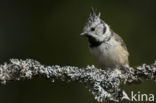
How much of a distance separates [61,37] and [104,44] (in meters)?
0.85

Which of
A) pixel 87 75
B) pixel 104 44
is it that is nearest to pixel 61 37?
pixel 104 44

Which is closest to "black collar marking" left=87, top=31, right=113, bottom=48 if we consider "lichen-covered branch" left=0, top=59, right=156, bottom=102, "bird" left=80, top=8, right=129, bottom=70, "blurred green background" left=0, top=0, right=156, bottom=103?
"bird" left=80, top=8, right=129, bottom=70

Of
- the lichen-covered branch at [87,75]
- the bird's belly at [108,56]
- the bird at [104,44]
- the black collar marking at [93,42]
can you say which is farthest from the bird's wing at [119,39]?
the lichen-covered branch at [87,75]

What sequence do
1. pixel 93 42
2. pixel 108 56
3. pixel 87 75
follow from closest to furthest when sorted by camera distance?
pixel 87 75 < pixel 108 56 < pixel 93 42

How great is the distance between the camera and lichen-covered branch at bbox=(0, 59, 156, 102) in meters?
4.52

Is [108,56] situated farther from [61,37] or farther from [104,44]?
[61,37]

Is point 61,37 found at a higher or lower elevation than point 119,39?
higher

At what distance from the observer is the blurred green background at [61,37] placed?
6.59m

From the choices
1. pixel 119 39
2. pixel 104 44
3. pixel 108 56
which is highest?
pixel 119 39

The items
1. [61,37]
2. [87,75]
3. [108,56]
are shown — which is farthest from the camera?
[61,37]

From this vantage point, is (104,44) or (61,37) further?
(61,37)

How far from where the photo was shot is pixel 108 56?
20.3 ft

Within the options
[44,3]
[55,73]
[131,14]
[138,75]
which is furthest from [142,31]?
[55,73]

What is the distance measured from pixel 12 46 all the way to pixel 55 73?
2.55m
